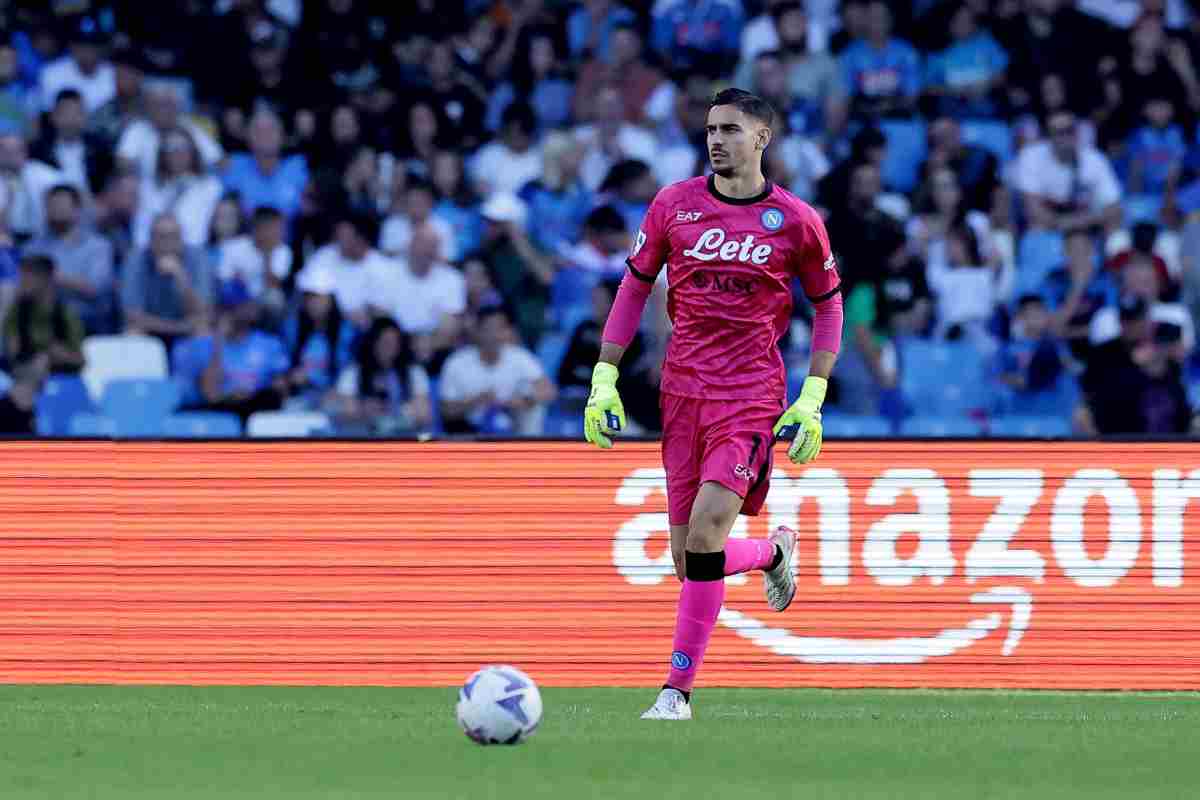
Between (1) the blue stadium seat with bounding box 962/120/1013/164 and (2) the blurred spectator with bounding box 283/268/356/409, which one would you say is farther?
(1) the blue stadium seat with bounding box 962/120/1013/164

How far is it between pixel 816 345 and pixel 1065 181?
27.1ft

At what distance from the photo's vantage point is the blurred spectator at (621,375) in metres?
13.8

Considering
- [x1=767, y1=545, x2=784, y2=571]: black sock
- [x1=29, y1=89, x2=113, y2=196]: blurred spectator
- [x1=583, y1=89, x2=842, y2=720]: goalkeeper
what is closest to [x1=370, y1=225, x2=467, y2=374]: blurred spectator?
[x1=29, y1=89, x2=113, y2=196]: blurred spectator

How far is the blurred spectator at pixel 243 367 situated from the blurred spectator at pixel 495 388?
1209 millimetres

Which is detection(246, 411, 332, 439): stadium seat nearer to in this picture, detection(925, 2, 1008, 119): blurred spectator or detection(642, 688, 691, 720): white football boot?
detection(925, 2, 1008, 119): blurred spectator

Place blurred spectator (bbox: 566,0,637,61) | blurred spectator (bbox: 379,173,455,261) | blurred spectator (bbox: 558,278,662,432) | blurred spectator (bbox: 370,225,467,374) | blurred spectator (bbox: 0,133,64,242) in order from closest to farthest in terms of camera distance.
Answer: blurred spectator (bbox: 558,278,662,432)
blurred spectator (bbox: 370,225,467,374)
blurred spectator (bbox: 379,173,455,261)
blurred spectator (bbox: 0,133,64,242)
blurred spectator (bbox: 566,0,637,61)

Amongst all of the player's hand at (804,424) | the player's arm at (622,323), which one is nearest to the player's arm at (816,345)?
the player's hand at (804,424)

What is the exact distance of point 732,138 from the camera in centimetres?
827

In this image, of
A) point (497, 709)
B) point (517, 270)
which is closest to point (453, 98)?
point (517, 270)

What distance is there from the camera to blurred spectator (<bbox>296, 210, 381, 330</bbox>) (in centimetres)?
1527

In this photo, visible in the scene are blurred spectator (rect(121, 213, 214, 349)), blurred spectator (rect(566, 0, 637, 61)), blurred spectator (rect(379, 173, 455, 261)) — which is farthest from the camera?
blurred spectator (rect(566, 0, 637, 61))

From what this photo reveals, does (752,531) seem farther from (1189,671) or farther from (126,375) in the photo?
(126,375)

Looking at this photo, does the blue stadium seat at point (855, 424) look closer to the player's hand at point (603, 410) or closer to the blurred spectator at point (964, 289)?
the blurred spectator at point (964, 289)

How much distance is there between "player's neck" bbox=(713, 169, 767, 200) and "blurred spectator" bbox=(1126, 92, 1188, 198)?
8837 mm
